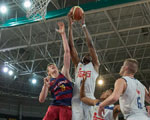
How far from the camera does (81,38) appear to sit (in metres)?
14.8

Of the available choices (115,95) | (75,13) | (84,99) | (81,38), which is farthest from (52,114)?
(81,38)

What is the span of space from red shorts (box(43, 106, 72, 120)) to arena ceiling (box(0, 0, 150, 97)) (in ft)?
22.5

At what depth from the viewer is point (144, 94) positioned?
351cm

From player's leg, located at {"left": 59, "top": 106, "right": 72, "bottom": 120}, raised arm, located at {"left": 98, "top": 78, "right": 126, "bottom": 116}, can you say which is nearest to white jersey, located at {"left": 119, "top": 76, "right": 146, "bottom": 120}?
raised arm, located at {"left": 98, "top": 78, "right": 126, "bottom": 116}

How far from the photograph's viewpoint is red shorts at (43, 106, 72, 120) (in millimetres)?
3611

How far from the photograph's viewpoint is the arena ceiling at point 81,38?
1310 cm

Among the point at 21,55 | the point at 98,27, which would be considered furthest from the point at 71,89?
the point at 21,55

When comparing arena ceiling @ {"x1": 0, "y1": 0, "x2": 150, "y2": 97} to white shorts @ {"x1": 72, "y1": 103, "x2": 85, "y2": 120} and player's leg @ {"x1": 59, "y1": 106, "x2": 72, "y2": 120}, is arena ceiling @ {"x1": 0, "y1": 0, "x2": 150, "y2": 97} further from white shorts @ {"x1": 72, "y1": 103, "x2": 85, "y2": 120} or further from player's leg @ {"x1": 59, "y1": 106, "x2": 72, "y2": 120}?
player's leg @ {"x1": 59, "y1": 106, "x2": 72, "y2": 120}

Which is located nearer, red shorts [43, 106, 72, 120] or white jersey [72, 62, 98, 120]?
red shorts [43, 106, 72, 120]

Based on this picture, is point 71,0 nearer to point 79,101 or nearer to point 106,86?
point 79,101

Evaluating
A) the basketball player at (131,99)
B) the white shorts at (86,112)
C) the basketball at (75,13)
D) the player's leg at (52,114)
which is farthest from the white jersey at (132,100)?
the basketball at (75,13)

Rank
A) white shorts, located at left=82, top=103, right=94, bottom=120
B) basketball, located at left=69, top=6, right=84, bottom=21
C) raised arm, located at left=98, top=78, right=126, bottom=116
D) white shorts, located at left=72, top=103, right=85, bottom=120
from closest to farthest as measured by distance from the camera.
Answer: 1. raised arm, located at left=98, top=78, right=126, bottom=116
2. white shorts, located at left=72, top=103, right=85, bottom=120
3. white shorts, located at left=82, top=103, right=94, bottom=120
4. basketball, located at left=69, top=6, right=84, bottom=21

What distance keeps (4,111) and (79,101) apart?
1868 centimetres

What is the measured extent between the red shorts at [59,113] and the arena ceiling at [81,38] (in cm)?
686
